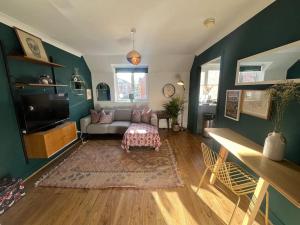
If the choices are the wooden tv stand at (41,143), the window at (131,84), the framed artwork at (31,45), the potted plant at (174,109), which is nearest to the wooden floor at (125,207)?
the wooden tv stand at (41,143)

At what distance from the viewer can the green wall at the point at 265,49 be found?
4.30 feet

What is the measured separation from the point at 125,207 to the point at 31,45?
2.84 m

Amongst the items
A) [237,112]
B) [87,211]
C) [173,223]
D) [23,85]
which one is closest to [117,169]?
[87,211]

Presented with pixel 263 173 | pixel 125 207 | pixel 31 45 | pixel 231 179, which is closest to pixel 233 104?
pixel 231 179

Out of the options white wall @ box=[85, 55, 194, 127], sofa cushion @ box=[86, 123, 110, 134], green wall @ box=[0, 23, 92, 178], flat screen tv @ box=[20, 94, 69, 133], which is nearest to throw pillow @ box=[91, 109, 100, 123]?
sofa cushion @ box=[86, 123, 110, 134]

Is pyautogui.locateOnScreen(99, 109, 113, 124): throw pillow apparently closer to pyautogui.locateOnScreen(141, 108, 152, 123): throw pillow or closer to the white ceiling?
pyautogui.locateOnScreen(141, 108, 152, 123): throw pillow

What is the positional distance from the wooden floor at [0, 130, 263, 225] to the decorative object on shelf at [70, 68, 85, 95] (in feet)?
7.59

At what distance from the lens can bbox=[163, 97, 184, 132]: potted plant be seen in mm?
4566

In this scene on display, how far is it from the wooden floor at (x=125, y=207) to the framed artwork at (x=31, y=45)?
205cm

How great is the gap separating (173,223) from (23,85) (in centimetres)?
278

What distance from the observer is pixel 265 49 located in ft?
5.35

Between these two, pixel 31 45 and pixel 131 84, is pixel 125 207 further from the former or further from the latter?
pixel 131 84

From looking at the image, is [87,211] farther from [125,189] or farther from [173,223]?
[173,223]

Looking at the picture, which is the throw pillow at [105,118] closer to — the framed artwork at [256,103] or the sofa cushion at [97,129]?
the sofa cushion at [97,129]
